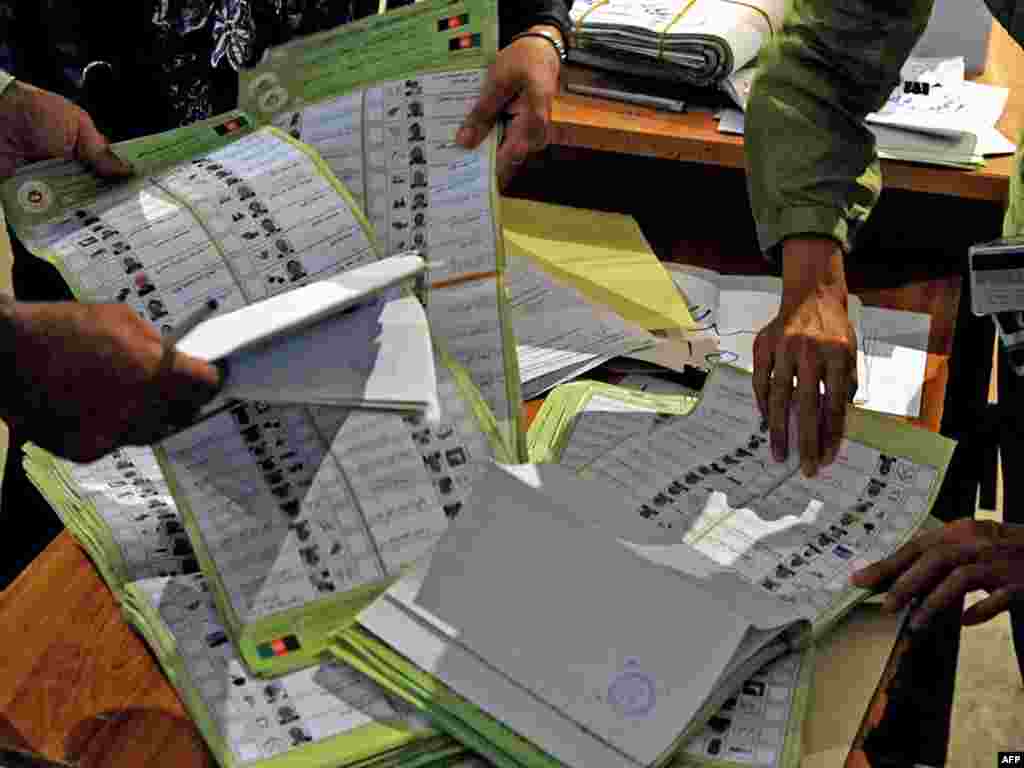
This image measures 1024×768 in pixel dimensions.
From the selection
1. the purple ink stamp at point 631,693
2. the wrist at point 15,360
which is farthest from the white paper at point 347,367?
the purple ink stamp at point 631,693

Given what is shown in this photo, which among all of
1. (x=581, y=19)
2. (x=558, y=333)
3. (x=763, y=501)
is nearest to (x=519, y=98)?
(x=558, y=333)

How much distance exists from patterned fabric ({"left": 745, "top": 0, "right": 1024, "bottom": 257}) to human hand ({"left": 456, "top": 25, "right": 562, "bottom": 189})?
0.23 m

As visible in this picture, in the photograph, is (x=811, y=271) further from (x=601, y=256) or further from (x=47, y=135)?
(x=47, y=135)

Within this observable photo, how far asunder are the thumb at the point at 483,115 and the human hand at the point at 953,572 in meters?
0.55

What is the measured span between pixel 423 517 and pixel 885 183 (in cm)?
91

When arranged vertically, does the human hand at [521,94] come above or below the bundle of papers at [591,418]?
above

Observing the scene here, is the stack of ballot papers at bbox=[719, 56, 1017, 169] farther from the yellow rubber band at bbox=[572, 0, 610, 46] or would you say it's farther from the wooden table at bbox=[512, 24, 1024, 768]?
the yellow rubber band at bbox=[572, 0, 610, 46]

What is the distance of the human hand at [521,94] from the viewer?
1303mm

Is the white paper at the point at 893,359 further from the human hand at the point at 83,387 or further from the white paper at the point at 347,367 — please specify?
the human hand at the point at 83,387

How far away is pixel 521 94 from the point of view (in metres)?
1.35

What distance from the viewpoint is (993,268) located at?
1.15 meters

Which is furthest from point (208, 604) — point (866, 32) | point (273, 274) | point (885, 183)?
point (885, 183)

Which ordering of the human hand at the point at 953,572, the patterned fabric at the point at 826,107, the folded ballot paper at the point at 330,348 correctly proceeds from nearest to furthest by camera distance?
1. the folded ballot paper at the point at 330,348
2. the human hand at the point at 953,572
3. the patterned fabric at the point at 826,107

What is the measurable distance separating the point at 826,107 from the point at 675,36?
0.51 meters
